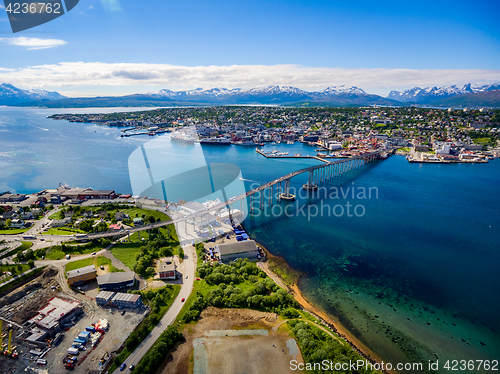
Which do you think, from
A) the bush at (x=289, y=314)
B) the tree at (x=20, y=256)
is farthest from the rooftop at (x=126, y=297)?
the tree at (x=20, y=256)

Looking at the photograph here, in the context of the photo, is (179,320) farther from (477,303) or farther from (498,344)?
(477,303)

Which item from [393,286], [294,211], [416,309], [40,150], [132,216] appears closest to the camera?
[416,309]

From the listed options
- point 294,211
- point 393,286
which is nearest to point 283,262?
point 393,286

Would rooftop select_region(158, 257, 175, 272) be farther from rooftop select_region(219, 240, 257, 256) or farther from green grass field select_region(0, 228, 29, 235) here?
green grass field select_region(0, 228, 29, 235)

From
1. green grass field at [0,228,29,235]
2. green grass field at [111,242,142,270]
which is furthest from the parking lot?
green grass field at [0,228,29,235]

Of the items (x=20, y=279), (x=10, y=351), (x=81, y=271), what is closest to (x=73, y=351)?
(x=10, y=351)

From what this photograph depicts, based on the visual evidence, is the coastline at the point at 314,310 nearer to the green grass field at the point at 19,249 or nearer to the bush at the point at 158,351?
the bush at the point at 158,351
